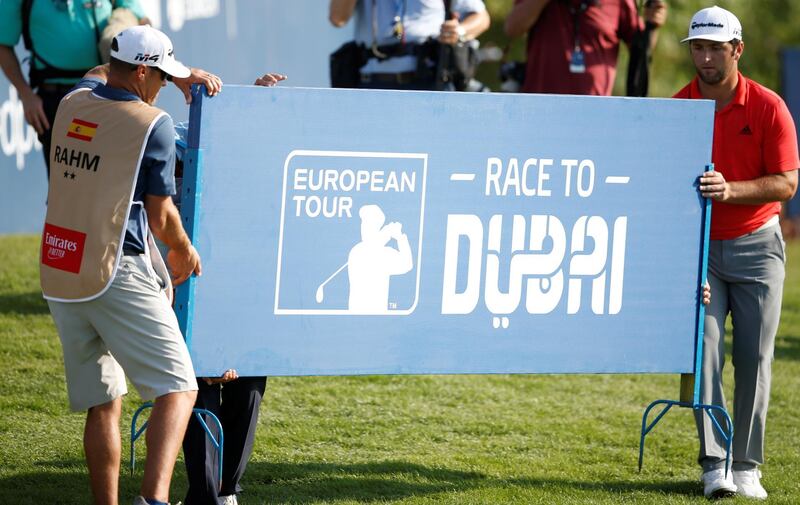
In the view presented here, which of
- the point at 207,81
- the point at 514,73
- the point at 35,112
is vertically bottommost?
the point at 207,81

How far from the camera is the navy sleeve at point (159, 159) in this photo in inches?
170

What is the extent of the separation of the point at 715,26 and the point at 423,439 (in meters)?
2.41

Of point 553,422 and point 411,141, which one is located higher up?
point 411,141

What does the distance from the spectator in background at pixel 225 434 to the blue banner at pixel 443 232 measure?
27cm

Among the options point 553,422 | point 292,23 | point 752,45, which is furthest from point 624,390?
point 752,45

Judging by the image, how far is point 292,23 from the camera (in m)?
12.0

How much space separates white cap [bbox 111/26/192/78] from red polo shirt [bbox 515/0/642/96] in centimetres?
366

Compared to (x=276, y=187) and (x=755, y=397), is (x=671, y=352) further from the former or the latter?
(x=276, y=187)

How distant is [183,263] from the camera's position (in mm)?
4523

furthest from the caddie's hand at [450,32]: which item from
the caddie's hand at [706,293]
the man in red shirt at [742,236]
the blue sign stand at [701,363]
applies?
the caddie's hand at [706,293]

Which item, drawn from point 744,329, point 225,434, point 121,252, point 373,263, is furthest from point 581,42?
point 121,252

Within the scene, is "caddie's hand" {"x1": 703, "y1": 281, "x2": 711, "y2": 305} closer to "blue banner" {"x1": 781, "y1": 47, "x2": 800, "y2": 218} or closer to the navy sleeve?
the navy sleeve

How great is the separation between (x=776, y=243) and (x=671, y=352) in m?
0.80

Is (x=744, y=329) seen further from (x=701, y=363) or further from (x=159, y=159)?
(x=159, y=159)
